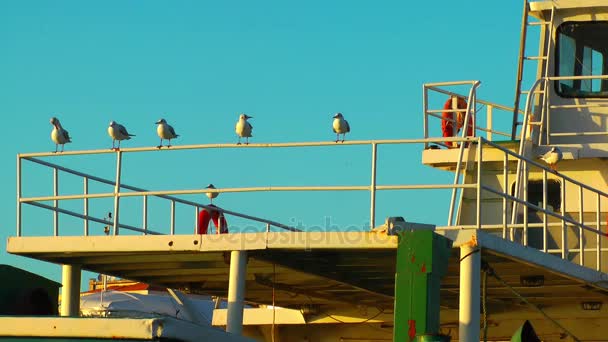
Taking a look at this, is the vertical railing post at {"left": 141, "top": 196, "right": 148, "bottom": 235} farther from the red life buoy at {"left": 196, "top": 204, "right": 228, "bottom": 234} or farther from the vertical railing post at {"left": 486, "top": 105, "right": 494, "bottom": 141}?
the vertical railing post at {"left": 486, "top": 105, "right": 494, "bottom": 141}

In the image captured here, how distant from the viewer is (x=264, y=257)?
1689 centimetres

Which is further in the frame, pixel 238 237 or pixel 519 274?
pixel 519 274

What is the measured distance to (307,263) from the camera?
58.1 feet

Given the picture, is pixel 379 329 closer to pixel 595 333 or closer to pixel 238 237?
pixel 595 333

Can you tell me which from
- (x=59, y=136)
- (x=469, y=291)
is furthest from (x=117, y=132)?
(x=469, y=291)

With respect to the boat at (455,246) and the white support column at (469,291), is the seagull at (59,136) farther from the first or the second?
the white support column at (469,291)

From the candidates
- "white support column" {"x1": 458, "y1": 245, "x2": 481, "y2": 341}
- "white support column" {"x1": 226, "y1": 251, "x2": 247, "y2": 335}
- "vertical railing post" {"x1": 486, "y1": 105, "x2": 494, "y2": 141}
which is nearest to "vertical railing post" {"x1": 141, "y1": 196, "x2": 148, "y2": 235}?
"white support column" {"x1": 226, "y1": 251, "x2": 247, "y2": 335}

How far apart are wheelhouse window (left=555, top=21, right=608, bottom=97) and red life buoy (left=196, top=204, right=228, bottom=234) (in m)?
6.22

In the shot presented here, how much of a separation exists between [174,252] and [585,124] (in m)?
7.44

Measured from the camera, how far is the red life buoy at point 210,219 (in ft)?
59.4

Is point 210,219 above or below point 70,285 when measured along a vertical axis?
above

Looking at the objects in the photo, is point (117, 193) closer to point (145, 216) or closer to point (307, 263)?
point (145, 216)

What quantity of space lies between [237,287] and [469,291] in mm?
2745

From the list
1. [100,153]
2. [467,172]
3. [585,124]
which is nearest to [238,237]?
[100,153]
